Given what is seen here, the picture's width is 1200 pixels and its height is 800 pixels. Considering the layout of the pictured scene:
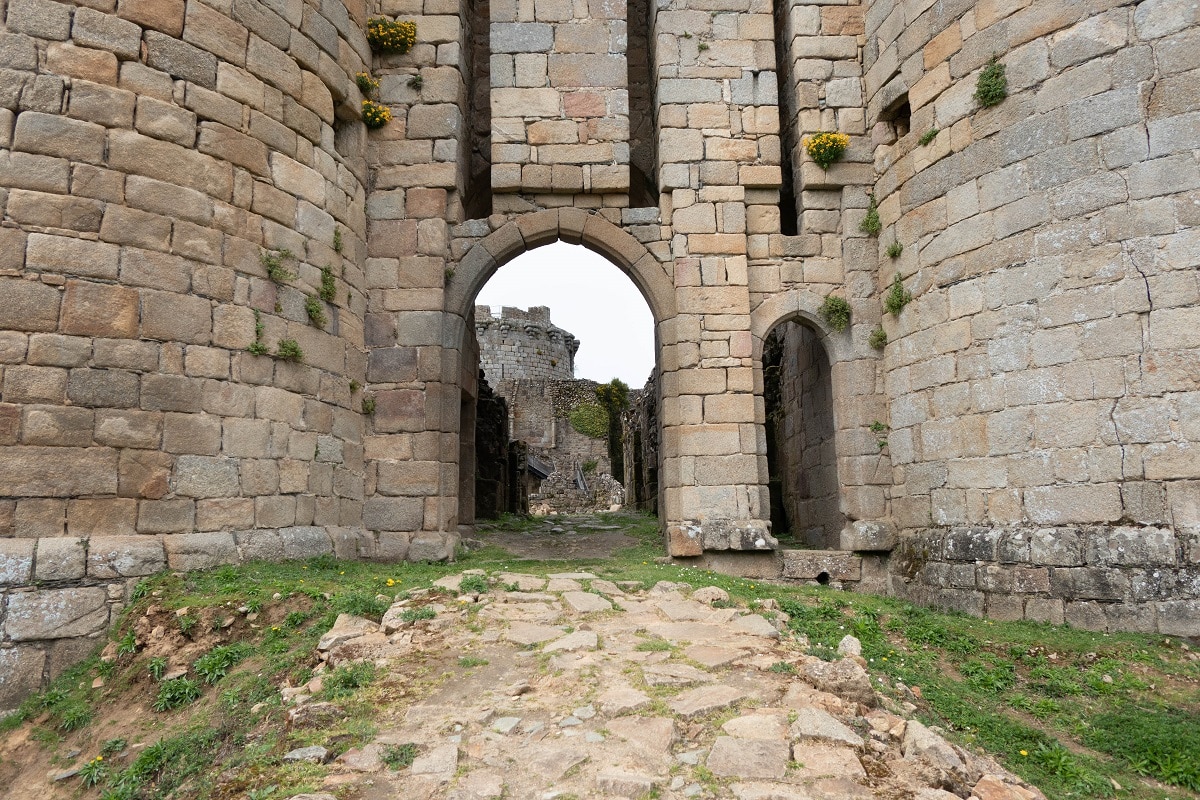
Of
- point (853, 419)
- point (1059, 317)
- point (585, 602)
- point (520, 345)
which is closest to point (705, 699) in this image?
point (585, 602)

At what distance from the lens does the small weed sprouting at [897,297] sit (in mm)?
8727

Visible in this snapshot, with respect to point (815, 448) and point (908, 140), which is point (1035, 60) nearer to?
point (908, 140)

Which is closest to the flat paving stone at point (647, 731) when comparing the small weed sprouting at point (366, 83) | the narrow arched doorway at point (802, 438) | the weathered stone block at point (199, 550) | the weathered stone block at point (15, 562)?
the weathered stone block at point (199, 550)

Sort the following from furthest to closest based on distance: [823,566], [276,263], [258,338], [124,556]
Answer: [823,566] → [276,263] → [258,338] → [124,556]

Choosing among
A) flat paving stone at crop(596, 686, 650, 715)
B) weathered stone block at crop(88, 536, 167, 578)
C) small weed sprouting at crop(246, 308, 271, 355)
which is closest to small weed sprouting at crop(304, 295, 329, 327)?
small weed sprouting at crop(246, 308, 271, 355)

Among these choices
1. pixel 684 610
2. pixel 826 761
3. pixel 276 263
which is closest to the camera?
pixel 826 761

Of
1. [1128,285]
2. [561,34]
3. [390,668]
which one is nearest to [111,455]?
[390,668]

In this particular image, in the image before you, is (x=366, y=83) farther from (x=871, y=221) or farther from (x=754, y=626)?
(x=754, y=626)

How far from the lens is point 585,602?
6.53 m

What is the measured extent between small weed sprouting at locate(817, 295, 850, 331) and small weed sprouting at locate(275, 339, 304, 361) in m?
6.02

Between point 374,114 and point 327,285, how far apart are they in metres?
2.54

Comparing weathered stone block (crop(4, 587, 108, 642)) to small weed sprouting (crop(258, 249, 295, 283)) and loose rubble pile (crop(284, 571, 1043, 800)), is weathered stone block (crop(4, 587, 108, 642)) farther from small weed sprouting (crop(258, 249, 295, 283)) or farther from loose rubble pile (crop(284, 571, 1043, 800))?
small weed sprouting (crop(258, 249, 295, 283))

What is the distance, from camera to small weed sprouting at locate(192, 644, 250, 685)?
535cm

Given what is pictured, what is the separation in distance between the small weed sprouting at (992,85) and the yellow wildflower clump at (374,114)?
21.8 feet
